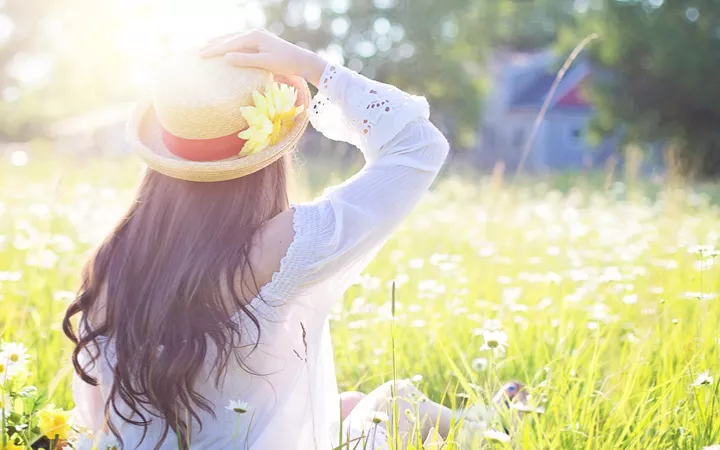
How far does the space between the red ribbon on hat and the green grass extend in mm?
251

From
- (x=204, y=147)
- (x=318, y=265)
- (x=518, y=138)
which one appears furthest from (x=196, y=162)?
(x=518, y=138)

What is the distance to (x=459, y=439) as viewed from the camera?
1.88 metres

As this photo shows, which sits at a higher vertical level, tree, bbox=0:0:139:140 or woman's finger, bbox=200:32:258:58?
woman's finger, bbox=200:32:258:58

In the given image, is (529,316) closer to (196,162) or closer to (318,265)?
(318,265)

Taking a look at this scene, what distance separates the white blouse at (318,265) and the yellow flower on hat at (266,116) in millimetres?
126

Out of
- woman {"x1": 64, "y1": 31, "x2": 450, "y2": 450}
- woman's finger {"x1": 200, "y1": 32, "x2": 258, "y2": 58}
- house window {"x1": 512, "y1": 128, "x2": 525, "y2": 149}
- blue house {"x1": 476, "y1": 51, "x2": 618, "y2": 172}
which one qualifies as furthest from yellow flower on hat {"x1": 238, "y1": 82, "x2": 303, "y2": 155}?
house window {"x1": 512, "y1": 128, "x2": 525, "y2": 149}

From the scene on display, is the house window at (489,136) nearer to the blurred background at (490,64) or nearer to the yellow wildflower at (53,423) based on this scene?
the blurred background at (490,64)

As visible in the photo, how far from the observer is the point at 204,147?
6.32ft

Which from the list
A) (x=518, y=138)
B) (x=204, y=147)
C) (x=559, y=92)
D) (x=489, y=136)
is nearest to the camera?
(x=204, y=147)

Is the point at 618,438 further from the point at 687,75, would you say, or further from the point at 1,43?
the point at 1,43

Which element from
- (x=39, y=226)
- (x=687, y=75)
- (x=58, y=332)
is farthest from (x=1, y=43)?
(x=58, y=332)

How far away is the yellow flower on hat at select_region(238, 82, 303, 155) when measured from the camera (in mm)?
1869

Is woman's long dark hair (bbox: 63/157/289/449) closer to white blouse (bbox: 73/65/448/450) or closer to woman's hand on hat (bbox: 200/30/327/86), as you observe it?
white blouse (bbox: 73/65/448/450)

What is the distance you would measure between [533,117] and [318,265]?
100ft
